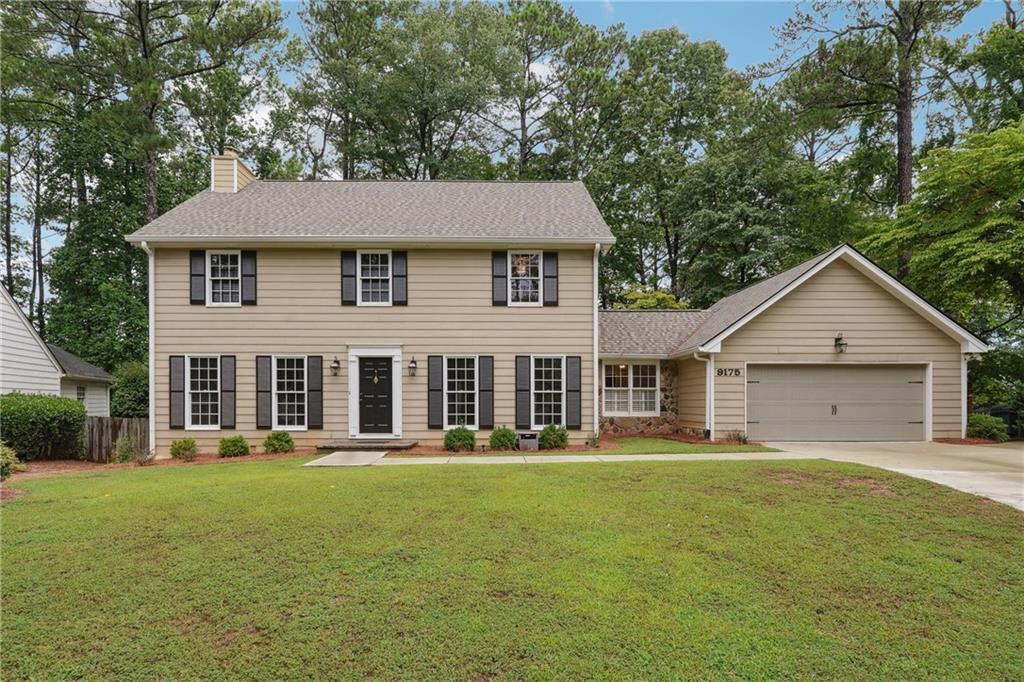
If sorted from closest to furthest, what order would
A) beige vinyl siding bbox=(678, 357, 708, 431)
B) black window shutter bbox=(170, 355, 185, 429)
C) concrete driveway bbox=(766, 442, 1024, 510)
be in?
concrete driveway bbox=(766, 442, 1024, 510) < black window shutter bbox=(170, 355, 185, 429) < beige vinyl siding bbox=(678, 357, 708, 431)

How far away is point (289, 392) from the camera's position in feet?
42.5

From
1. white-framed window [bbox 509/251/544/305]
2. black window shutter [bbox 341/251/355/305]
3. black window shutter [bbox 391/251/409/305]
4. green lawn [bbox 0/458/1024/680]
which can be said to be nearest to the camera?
green lawn [bbox 0/458/1024/680]

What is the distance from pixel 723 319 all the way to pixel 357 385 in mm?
A: 10221

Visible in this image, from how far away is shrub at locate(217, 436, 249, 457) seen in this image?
40.2ft

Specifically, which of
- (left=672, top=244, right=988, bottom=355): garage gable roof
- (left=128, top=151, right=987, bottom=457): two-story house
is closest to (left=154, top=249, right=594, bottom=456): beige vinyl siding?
(left=128, top=151, right=987, bottom=457): two-story house

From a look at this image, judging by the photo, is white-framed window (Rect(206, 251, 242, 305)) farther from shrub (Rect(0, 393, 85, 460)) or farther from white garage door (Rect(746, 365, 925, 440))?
white garage door (Rect(746, 365, 925, 440))

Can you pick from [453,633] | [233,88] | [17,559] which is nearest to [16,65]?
[233,88]

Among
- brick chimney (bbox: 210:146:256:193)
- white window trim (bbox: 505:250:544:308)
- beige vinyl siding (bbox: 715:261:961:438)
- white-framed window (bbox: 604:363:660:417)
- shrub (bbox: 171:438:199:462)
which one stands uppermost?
brick chimney (bbox: 210:146:256:193)

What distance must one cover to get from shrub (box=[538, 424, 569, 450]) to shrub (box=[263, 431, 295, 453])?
6.03m

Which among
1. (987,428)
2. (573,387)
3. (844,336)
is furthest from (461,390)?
(987,428)

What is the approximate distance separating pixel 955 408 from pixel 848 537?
11.3 metres

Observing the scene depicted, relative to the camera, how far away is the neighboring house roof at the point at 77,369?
1764cm

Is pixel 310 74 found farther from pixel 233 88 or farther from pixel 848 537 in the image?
pixel 848 537

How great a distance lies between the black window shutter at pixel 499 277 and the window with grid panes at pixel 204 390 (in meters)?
7.06
